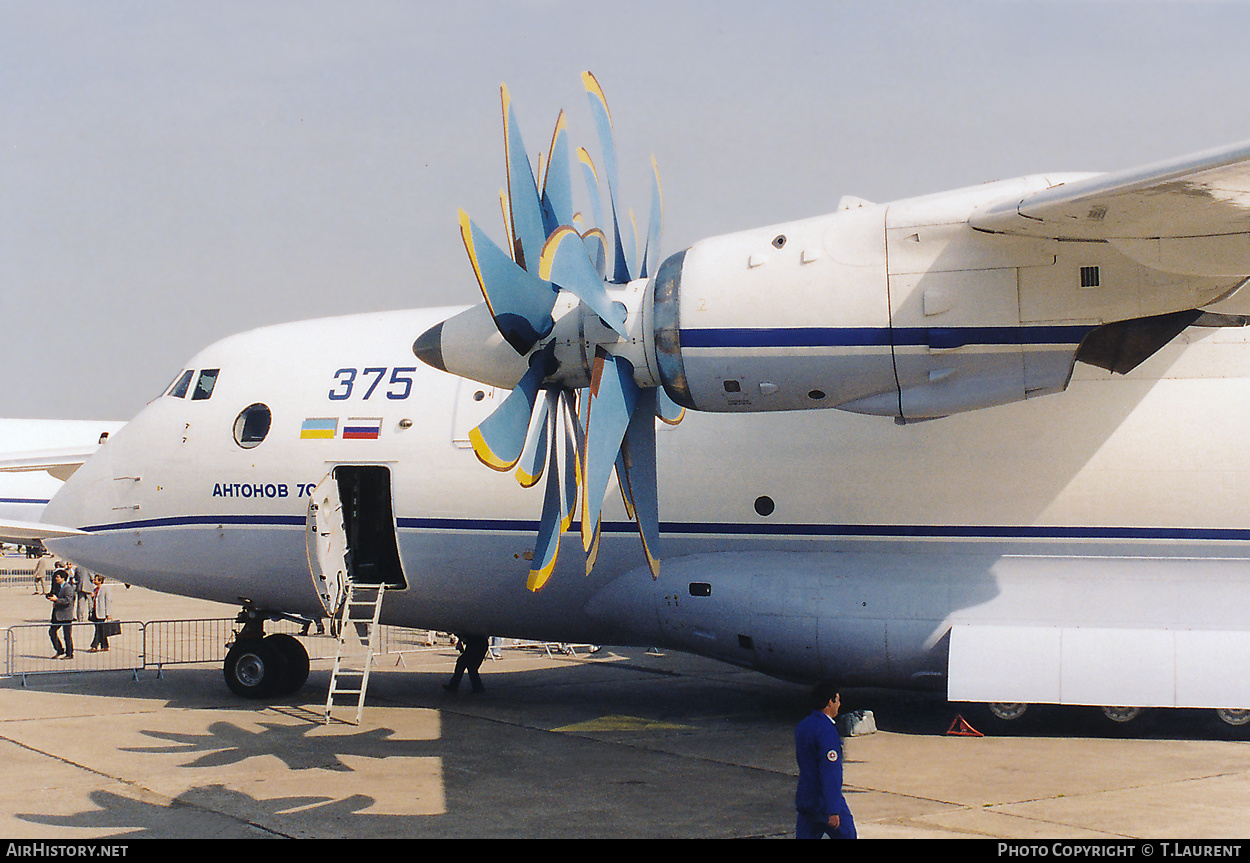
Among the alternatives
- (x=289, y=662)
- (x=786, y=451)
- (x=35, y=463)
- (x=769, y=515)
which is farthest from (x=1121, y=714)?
(x=35, y=463)

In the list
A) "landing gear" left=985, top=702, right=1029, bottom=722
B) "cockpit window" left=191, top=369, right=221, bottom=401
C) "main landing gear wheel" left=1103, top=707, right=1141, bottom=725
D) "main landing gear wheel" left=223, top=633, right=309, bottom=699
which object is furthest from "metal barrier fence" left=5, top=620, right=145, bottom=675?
"main landing gear wheel" left=1103, top=707, right=1141, bottom=725

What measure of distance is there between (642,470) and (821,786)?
388 cm

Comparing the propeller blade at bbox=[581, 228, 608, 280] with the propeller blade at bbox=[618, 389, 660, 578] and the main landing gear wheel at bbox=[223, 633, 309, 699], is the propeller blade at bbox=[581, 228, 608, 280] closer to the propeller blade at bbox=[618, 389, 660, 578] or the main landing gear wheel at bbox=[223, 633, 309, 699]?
the propeller blade at bbox=[618, 389, 660, 578]

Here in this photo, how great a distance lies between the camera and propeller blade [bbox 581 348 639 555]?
Result: 8453 millimetres

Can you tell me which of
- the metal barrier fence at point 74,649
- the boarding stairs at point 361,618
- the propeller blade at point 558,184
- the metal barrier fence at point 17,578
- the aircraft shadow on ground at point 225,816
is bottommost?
the metal barrier fence at point 17,578

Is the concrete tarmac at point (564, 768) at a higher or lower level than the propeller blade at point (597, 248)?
lower

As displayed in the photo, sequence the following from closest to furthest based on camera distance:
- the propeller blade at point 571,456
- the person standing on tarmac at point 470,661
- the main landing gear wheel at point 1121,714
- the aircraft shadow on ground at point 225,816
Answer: the aircraft shadow on ground at point 225,816
the propeller blade at point 571,456
the main landing gear wheel at point 1121,714
the person standing on tarmac at point 470,661

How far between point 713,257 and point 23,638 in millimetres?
18067

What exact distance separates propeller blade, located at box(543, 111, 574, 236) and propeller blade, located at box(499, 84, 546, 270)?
324 mm

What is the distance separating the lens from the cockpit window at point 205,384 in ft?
45.0

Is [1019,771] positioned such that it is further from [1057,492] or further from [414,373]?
[414,373]

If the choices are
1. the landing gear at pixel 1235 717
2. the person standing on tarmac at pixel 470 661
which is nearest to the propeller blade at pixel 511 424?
the person standing on tarmac at pixel 470 661

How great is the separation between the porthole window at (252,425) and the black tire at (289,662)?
8.15ft

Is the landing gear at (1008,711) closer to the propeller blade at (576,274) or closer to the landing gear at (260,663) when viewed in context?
the propeller blade at (576,274)
